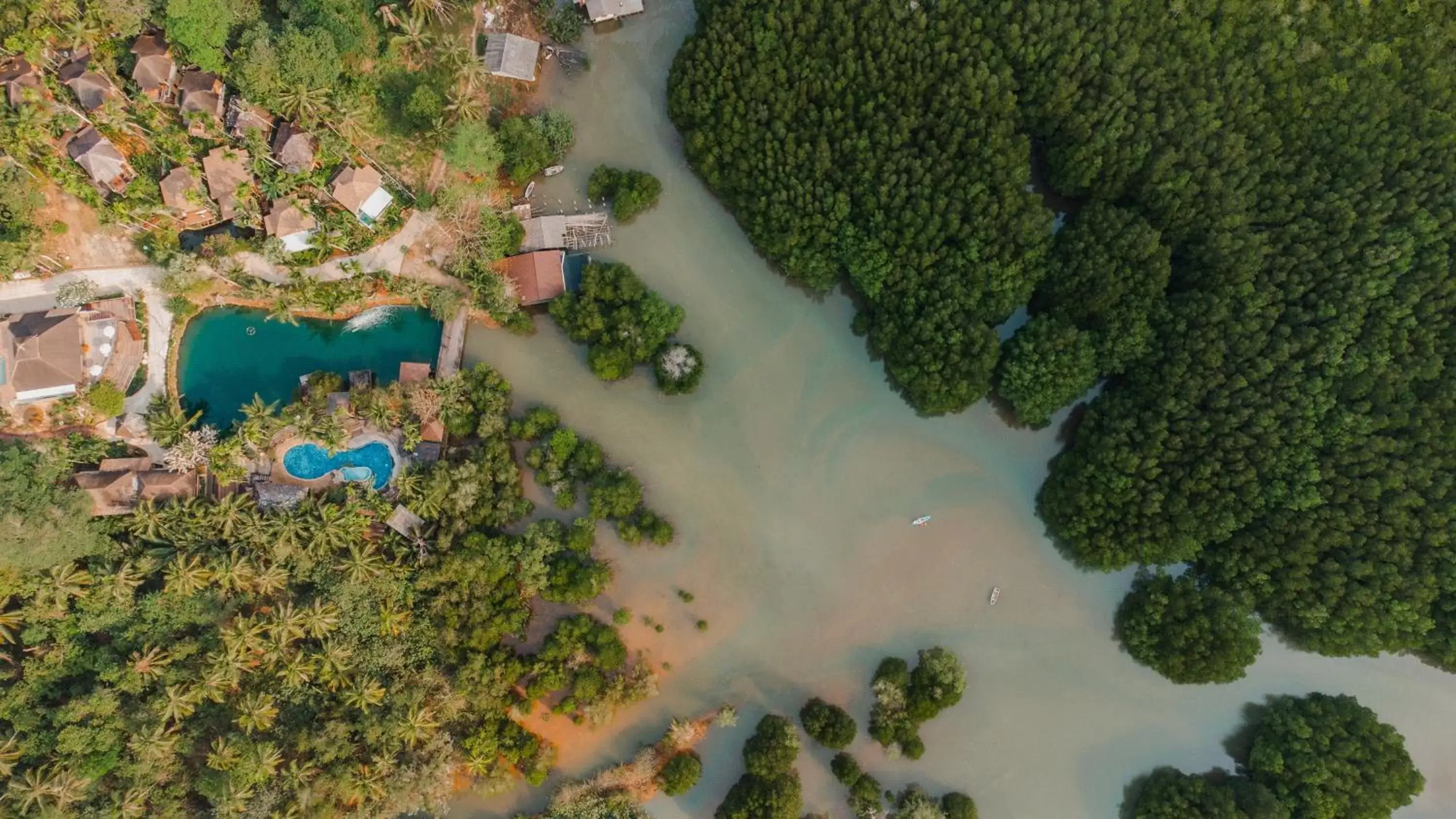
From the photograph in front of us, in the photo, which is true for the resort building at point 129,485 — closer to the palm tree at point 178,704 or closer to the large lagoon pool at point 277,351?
the large lagoon pool at point 277,351

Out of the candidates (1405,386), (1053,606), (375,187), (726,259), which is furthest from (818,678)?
(375,187)

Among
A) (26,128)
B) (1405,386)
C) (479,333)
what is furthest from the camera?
(479,333)

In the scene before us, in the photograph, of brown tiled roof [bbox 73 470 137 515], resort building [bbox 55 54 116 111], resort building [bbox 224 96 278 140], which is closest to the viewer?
brown tiled roof [bbox 73 470 137 515]

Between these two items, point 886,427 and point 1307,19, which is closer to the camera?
point 1307,19

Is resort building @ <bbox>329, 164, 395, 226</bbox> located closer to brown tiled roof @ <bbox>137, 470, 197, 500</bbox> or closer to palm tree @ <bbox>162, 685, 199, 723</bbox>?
brown tiled roof @ <bbox>137, 470, 197, 500</bbox>

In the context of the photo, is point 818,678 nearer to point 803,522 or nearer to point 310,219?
point 803,522

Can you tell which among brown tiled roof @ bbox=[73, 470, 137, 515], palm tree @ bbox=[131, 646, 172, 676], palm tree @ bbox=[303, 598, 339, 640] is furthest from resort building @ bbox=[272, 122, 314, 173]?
palm tree @ bbox=[131, 646, 172, 676]

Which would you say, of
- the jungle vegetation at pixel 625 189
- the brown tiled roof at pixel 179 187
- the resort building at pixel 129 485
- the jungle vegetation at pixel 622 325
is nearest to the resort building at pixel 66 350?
the resort building at pixel 129 485
